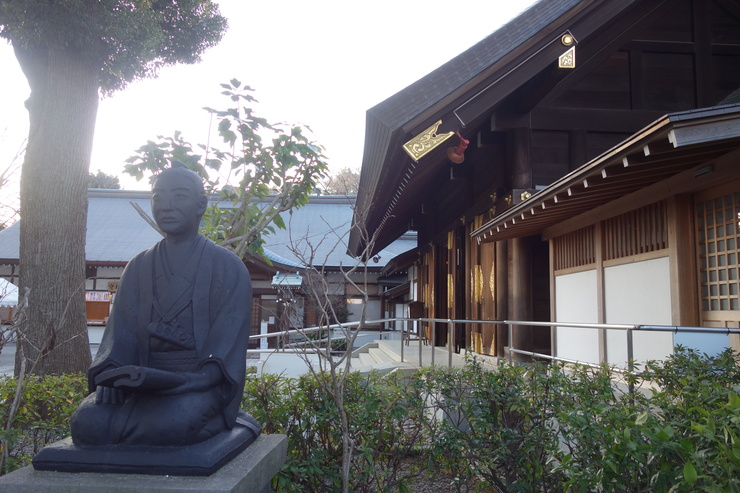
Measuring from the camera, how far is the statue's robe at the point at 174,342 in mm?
2479

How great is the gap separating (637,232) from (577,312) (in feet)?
5.47

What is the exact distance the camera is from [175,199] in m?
2.77

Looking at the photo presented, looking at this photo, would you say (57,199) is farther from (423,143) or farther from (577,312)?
(577,312)

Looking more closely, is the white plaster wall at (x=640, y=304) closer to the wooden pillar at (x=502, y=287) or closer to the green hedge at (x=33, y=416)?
the wooden pillar at (x=502, y=287)

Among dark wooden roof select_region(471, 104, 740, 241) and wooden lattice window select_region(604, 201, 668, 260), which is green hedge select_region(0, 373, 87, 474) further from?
wooden lattice window select_region(604, 201, 668, 260)

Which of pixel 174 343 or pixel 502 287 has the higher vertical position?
pixel 502 287

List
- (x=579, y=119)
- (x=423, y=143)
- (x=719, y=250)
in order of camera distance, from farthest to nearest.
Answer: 1. (x=579, y=119)
2. (x=423, y=143)
3. (x=719, y=250)

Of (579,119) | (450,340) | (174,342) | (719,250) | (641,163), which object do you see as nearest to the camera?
(174,342)

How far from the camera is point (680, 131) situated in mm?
3785

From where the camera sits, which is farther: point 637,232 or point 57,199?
point 57,199

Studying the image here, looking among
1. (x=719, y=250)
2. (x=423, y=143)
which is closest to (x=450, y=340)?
(x=423, y=143)

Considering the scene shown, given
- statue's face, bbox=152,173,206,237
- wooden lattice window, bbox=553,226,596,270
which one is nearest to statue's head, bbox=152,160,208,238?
statue's face, bbox=152,173,206,237

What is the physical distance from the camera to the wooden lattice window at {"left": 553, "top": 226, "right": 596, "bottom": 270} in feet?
22.7

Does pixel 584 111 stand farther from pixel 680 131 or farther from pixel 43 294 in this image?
pixel 43 294
